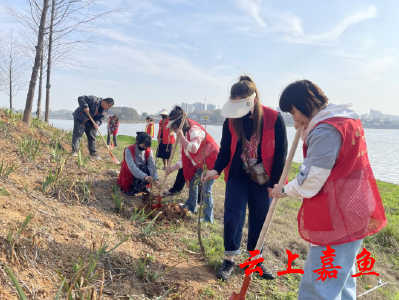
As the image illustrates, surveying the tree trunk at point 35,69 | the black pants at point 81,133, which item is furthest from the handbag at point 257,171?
the tree trunk at point 35,69

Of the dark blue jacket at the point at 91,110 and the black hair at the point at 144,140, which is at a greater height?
the dark blue jacket at the point at 91,110

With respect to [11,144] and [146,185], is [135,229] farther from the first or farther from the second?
[11,144]

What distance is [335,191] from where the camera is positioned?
1542 millimetres

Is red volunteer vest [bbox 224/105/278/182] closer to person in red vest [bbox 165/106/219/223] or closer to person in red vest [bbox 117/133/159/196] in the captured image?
person in red vest [bbox 165/106/219/223]

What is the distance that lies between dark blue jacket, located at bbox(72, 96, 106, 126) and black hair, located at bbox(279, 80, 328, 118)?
512 cm

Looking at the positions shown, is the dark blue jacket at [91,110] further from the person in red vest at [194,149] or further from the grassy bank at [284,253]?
the person in red vest at [194,149]

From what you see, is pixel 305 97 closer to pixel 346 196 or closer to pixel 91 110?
pixel 346 196

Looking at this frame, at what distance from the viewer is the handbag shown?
2477mm

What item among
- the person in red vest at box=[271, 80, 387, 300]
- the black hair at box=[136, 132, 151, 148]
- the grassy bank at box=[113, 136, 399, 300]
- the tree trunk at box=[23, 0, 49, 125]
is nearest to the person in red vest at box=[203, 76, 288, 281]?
the grassy bank at box=[113, 136, 399, 300]

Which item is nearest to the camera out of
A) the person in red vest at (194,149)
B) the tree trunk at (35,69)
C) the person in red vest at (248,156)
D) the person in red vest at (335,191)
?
the person in red vest at (335,191)

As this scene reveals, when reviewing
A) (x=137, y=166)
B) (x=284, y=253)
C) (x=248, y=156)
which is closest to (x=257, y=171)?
(x=248, y=156)

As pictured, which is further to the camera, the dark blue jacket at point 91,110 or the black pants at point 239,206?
the dark blue jacket at point 91,110

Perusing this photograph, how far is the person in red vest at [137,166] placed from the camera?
4.26m

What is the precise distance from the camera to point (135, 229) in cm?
317
